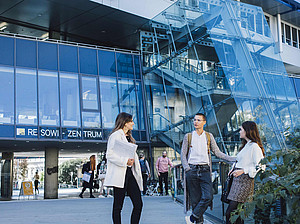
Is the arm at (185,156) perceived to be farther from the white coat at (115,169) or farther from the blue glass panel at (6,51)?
the blue glass panel at (6,51)

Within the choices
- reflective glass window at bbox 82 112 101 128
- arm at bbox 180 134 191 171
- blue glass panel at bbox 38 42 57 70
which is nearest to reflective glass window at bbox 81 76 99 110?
reflective glass window at bbox 82 112 101 128

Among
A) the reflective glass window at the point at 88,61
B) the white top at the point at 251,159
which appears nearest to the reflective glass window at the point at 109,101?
the reflective glass window at the point at 88,61

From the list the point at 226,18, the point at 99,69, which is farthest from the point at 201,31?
the point at 99,69

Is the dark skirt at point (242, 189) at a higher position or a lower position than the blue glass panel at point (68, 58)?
lower

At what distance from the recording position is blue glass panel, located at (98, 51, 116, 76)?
2108cm

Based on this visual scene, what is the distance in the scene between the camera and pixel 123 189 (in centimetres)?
494

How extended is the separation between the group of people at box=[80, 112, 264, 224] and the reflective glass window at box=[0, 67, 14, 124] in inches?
538

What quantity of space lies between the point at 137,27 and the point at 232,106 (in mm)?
11831

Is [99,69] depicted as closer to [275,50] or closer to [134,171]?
[275,50]

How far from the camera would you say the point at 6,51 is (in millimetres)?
18516

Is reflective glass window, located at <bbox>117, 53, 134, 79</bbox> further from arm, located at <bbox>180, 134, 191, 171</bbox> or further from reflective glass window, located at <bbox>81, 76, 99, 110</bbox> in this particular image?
arm, located at <bbox>180, 134, 191, 171</bbox>

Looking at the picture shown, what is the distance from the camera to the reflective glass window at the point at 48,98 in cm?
1869

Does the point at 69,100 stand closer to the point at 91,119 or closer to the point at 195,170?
the point at 91,119

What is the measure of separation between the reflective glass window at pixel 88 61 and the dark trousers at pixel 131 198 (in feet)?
52.1
